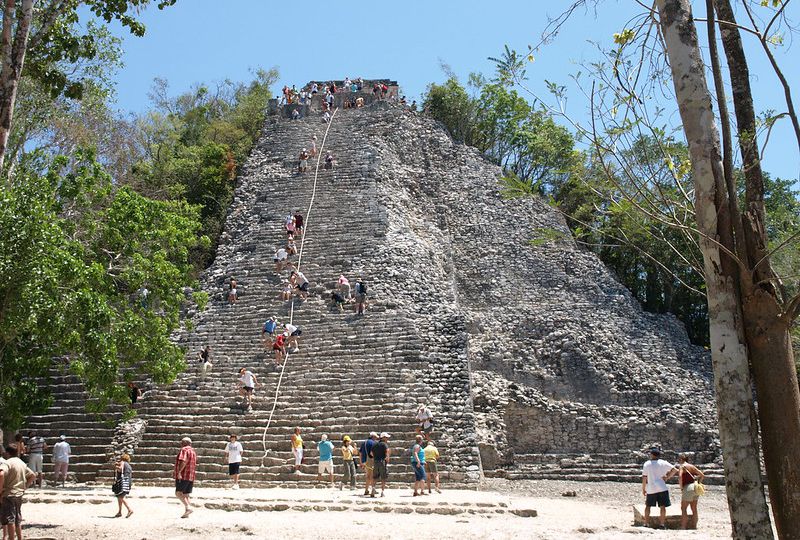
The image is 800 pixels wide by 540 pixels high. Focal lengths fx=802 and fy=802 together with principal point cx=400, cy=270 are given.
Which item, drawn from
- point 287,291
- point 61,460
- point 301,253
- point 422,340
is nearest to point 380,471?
point 422,340

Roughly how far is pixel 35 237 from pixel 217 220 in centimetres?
1699

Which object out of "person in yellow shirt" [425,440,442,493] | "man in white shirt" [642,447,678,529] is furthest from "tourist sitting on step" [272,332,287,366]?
"man in white shirt" [642,447,678,529]

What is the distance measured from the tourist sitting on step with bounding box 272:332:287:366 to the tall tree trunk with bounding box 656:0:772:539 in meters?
11.7

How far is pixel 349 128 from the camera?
2736 centimetres

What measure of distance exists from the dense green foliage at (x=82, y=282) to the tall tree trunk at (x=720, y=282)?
752 cm

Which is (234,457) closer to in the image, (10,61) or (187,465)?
(187,465)

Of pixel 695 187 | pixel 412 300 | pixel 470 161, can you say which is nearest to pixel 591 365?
pixel 412 300

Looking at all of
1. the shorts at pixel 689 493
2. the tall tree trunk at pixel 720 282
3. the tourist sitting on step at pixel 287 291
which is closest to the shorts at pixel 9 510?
the tall tree trunk at pixel 720 282

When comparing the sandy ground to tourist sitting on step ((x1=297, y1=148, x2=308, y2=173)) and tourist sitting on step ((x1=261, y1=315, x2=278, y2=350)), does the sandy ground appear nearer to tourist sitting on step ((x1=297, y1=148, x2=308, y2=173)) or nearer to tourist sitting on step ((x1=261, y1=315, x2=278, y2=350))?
tourist sitting on step ((x1=261, y1=315, x2=278, y2=350))

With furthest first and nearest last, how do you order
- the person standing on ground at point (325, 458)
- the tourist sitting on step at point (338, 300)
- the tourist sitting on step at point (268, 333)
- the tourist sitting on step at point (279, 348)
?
the tourist sitting on step at point (338, 300)
the tourist sitting on step at point (268, 333)
the tourist sitting on step at point (279, 348)
the person standing on ground at point (325, 458)

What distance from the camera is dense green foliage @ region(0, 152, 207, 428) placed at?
9406 mm

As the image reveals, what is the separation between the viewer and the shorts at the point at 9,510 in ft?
23.7

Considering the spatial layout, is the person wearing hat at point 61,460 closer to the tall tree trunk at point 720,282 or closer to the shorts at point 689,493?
the shorts at point 689,493

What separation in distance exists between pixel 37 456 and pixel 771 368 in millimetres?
11283
